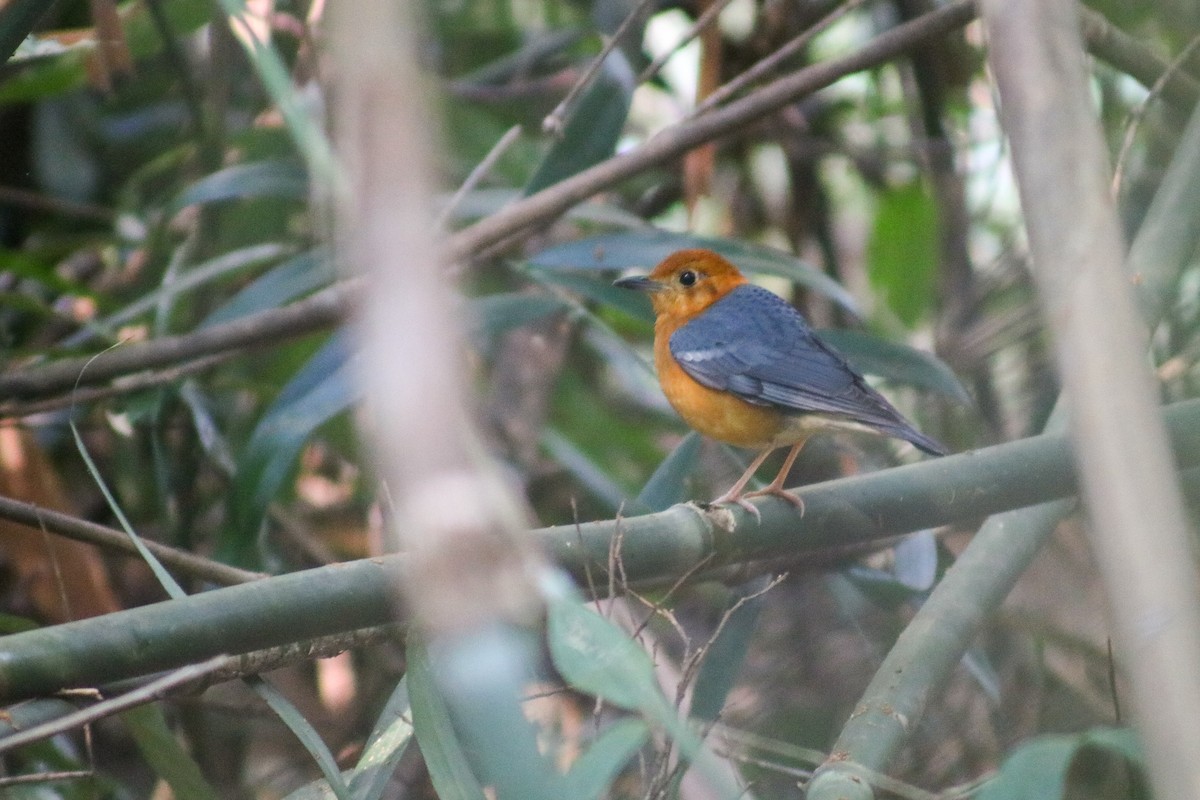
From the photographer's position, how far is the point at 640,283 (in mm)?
4695

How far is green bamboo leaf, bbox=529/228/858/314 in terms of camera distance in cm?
420

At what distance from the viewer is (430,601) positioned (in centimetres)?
78

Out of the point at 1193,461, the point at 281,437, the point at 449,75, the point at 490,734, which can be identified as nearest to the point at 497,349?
the point at 449,75

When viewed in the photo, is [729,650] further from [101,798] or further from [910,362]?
[101,798]

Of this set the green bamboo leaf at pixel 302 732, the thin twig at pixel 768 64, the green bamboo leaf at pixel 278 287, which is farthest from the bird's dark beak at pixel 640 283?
the green bamboo leaf at pixel 302 732

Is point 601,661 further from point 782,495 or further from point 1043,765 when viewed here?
point 782,495

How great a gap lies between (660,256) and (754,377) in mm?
593

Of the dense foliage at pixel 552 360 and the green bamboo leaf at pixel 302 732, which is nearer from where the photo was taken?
the green bamboo leaf at pixel 302 732

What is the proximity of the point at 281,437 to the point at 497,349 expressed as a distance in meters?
2.05

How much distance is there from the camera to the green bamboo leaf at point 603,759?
1.52 m

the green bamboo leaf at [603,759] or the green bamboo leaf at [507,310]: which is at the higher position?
the green bamboo leaf at [603,759]

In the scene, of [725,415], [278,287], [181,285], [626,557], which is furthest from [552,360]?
[626,557]

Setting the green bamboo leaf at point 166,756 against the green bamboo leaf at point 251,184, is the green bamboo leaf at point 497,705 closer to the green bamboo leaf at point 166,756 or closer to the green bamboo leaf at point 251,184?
the green bamboo leaf at point 166,756

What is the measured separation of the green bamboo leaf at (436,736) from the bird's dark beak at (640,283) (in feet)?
7.65
